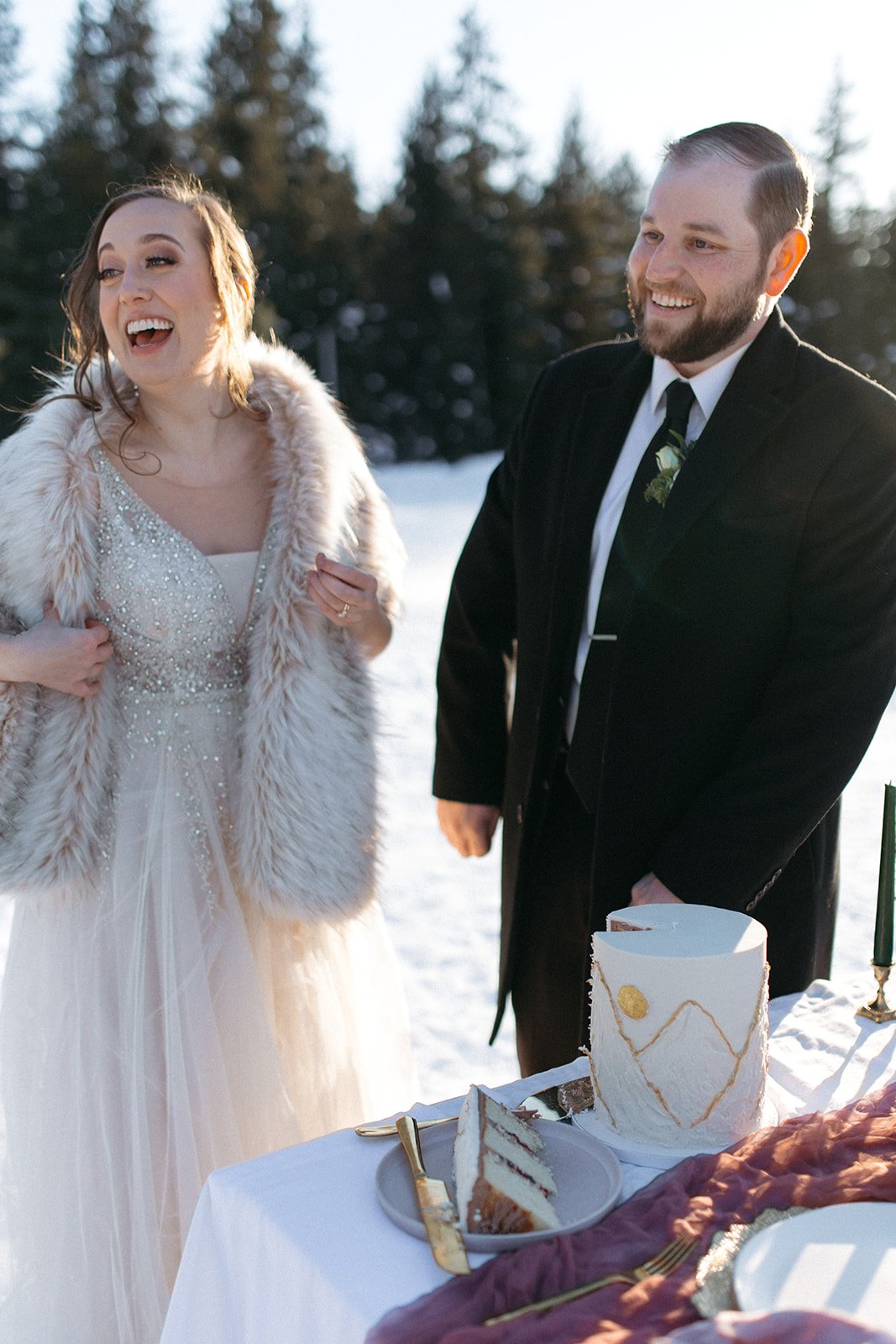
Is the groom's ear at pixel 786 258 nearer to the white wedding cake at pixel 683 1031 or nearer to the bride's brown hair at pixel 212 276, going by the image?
the bride's brown hair at pixel 212 276

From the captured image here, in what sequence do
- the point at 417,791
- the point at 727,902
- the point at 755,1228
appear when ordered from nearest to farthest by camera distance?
the point at 755,1228 < the point at 727,902 < the point at 417,791

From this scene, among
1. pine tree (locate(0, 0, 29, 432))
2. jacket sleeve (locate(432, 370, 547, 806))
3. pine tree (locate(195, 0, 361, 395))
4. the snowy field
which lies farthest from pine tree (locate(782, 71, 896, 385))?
jacket sleeve (locate(432, 370, 547, 806))

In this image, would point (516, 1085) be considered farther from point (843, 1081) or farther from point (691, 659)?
point (691, 659)

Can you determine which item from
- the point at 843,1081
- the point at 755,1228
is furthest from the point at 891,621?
the point at 755,1228

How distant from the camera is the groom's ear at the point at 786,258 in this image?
6.23 feet

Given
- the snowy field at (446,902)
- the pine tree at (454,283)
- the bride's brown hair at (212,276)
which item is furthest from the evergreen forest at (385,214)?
the bride's brown hair at (212,276)

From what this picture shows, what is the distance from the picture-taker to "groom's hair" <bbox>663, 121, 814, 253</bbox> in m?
1.84

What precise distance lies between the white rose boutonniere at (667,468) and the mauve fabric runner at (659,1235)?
105 cm

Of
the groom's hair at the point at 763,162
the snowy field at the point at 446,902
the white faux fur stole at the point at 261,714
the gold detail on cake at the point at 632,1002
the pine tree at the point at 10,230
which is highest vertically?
the pine tree at the point at 10,230

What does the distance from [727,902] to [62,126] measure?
26158 mm

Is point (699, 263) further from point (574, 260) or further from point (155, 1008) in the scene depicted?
point (574, 260)

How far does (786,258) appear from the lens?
6.31 feet

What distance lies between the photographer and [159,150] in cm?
2369

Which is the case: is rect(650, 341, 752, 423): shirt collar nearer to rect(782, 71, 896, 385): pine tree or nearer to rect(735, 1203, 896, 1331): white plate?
rect(735, 1203, 896, 1331): white plate
